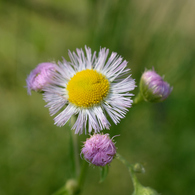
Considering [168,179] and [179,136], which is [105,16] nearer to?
[179,136]

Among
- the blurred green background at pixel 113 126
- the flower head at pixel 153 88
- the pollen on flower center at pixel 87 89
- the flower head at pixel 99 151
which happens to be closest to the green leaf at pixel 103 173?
the flower head at pixel 99 151

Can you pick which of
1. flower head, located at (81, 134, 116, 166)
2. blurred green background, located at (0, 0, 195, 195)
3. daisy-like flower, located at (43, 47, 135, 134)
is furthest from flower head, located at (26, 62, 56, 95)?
blurred green background, located at (0, 0, 195, 195)

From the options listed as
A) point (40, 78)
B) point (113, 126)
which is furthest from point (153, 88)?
point (113, 126)

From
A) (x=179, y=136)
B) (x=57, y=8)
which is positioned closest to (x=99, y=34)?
(x=179, y=136)

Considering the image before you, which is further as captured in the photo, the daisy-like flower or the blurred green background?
the blurred green background

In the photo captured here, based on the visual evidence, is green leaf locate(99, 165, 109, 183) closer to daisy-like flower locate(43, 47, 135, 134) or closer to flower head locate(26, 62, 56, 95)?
daisy-like flower locate(43, 47, 135, 134)

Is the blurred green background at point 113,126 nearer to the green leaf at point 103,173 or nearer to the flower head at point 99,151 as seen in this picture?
the green leaf at point 103,173

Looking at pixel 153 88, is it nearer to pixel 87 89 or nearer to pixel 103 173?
pixel 87 89
